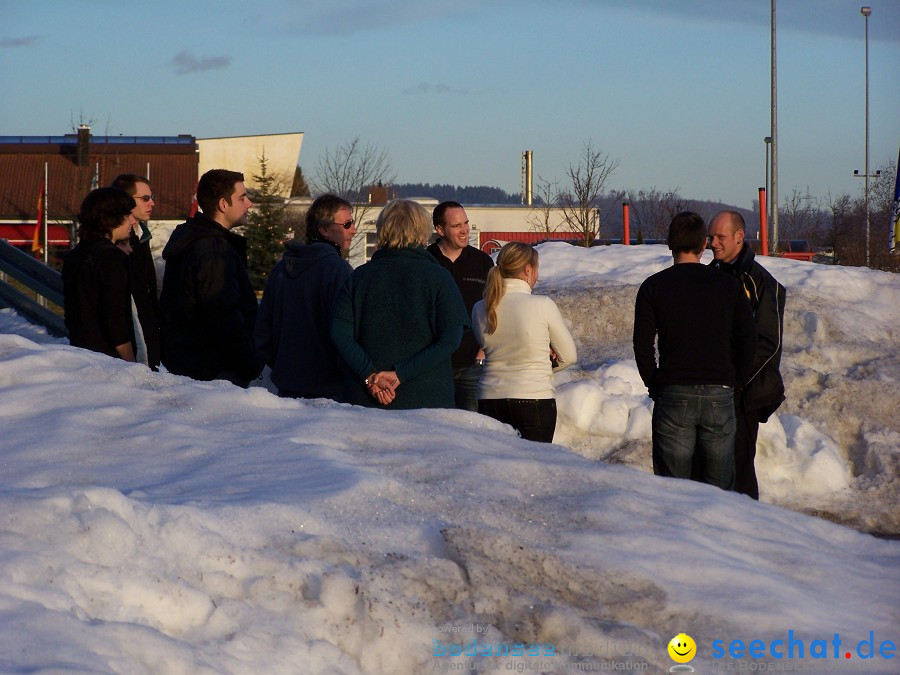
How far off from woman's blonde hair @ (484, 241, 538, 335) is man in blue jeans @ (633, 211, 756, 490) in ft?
2.28

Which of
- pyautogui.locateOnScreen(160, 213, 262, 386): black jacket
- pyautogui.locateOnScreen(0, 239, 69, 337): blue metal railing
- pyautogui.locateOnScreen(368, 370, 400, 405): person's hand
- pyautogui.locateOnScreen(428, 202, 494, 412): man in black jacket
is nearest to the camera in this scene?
pyautogui.locateOnScreen(368, 370, 400, 405): person's hand

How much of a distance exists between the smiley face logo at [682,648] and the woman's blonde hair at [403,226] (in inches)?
114

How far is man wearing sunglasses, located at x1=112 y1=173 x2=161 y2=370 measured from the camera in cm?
591

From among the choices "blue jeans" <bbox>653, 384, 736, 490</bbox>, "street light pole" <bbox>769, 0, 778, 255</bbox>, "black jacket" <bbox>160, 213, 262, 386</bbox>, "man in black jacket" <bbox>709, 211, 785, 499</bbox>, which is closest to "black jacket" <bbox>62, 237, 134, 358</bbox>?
"black jacket" <bbox>160, 213, 262, 386</bbox>

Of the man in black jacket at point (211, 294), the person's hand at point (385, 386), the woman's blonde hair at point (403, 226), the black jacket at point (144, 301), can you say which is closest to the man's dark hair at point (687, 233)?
the woman's blonde hair at point (403, 226)

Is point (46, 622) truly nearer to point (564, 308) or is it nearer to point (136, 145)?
point (564, 308)

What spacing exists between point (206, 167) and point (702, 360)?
50.5 meters

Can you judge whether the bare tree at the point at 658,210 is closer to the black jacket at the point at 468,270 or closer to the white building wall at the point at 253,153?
the white building wall at the point at 253,153

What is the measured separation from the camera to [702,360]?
5.54 m

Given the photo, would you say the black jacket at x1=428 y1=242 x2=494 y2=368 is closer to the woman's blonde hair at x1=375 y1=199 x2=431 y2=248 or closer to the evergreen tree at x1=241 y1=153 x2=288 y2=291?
the woman's blonde hair at x1=375 y1=199 x2=431 y2=248

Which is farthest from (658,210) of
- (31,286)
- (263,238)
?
(31,286)

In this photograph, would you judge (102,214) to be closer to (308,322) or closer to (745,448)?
(308,322)

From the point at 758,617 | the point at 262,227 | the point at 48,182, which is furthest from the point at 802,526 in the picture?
the point at 48,182

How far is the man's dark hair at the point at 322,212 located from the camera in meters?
6.05
